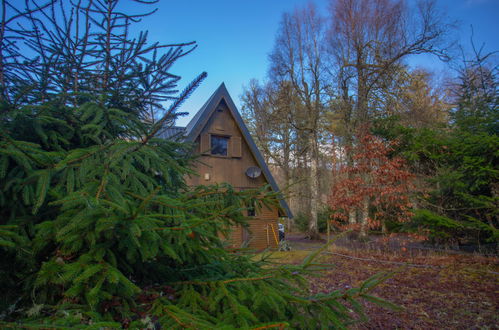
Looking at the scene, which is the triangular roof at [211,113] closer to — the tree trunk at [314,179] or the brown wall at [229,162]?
the brown wall at [229,162]

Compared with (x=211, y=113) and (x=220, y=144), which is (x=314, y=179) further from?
(x=211, y=113)

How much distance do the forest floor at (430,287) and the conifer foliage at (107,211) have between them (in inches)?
33.6

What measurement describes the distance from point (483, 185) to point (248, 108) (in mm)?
17861

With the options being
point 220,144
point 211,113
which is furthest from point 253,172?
point 211,113

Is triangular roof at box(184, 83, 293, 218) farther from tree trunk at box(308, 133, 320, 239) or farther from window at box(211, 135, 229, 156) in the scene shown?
tree trunk at box(308, 133, 320, 239)

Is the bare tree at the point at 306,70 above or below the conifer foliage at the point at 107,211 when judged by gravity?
above

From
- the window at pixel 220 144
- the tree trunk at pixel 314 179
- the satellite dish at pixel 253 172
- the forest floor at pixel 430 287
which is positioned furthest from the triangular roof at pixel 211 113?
the tree trunk at pixel 314 179

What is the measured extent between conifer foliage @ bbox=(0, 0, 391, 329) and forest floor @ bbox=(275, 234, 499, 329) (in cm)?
85

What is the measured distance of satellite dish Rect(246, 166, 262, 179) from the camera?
12492mm

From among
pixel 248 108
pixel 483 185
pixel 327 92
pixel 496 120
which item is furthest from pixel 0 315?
pixel 248 108

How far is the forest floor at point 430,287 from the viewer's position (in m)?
4.25

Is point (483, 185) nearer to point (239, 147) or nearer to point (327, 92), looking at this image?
point (239, 147)

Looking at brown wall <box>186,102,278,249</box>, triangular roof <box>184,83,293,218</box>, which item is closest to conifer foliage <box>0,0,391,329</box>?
triangular roof <box>184,83,293,218</box>

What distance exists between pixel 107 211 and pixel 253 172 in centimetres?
1146
